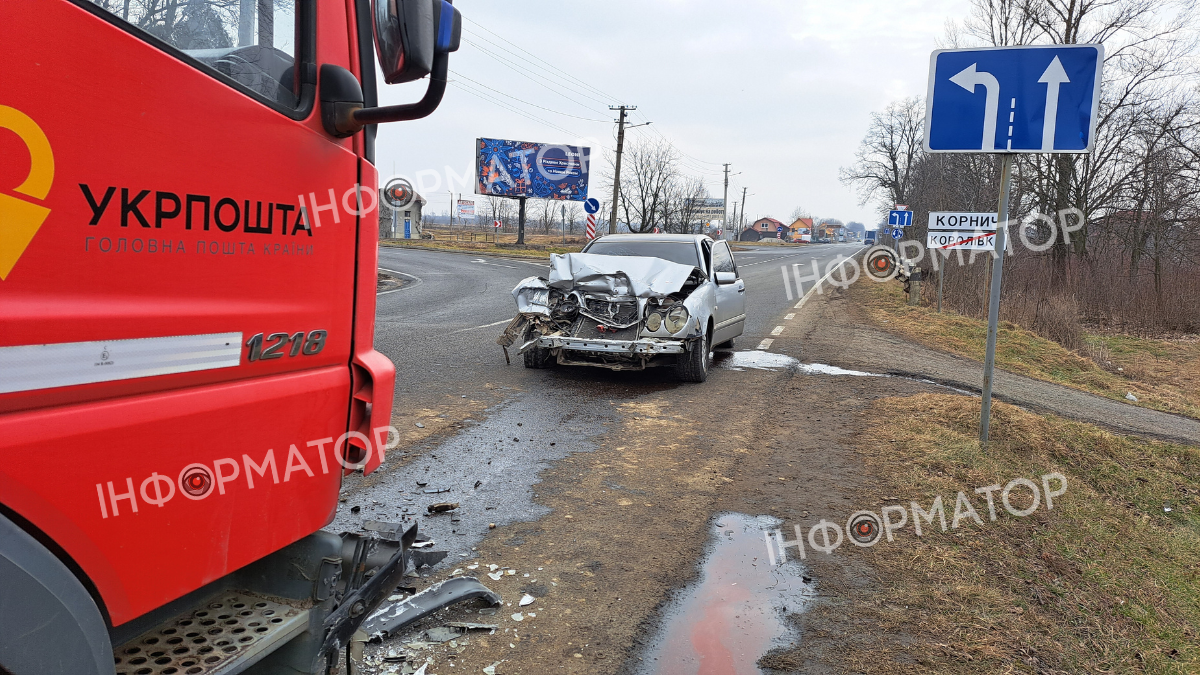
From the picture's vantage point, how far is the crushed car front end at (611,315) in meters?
8.21

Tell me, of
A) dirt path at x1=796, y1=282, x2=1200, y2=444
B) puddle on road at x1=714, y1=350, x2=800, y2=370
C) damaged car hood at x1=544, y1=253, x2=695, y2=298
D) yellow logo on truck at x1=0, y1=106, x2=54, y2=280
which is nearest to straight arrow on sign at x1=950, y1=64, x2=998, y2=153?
damaged car hood at x1=544, y1=253, x2=695, y2=298

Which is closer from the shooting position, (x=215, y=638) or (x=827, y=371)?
(x=215, y=638)

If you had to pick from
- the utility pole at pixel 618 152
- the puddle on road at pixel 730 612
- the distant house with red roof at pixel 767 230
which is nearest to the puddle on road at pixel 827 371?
the puddle on road at pixel 730 612

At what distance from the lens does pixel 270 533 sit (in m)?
2.17

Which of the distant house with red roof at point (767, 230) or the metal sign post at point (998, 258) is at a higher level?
the distant house with red roof at point (767, 230)

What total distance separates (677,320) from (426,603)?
5.32 meters

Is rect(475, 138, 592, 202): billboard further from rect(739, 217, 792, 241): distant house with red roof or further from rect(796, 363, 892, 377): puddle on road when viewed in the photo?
rect(739, 217, 792, 241): distant house with red roof

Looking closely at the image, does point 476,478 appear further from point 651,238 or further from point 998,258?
point 651,238

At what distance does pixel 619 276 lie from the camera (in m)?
8.45

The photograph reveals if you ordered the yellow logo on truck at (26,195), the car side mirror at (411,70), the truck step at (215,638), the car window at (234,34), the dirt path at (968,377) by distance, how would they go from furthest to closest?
the dirt path at (968,377) → the car side mirror at (411,70) → the truck step at (215,638) → the car window at (234,34) → the yellow logo on truck at (26,195)

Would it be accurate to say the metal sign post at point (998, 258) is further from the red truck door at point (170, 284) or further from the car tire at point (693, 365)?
the red truck door at point (170, 284)

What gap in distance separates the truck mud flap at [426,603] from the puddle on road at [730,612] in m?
0.80

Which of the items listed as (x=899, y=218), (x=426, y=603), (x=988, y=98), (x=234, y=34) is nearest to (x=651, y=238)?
(x=988, y=98)

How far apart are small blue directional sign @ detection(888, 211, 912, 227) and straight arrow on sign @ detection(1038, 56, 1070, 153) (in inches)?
674
